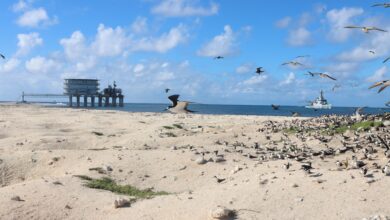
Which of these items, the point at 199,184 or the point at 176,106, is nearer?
the point at 199,184

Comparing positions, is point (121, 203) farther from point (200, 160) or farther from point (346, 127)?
point (346, 127)

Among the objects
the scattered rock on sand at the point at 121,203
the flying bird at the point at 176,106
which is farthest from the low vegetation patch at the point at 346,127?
the scattered rock on sand at the point at 121,203

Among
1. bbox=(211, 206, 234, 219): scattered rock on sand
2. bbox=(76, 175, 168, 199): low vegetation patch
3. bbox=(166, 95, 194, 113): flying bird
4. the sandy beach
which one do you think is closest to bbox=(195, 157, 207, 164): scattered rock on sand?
the sandy beach

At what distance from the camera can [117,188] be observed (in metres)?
10.3

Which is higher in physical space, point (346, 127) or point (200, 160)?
point (346, 127)

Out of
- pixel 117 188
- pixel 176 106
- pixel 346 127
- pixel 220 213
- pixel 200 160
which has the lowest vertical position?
pixel 117 188

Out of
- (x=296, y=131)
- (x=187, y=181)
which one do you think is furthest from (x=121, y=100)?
(x=187, y=181)

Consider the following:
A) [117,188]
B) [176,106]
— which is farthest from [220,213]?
[176,106]

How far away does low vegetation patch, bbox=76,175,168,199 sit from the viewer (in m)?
9.67

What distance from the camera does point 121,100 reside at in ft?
348

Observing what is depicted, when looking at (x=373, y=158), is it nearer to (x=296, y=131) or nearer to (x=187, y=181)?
(x=187, y=181)

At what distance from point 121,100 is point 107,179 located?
9617 cm

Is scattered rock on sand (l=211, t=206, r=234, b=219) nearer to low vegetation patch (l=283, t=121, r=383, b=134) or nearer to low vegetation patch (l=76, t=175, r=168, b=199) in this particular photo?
low vegetation patch (l=76, t=175, r=168, b=199)

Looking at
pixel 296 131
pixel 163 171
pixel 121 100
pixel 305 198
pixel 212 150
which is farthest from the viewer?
pixel 121 100
